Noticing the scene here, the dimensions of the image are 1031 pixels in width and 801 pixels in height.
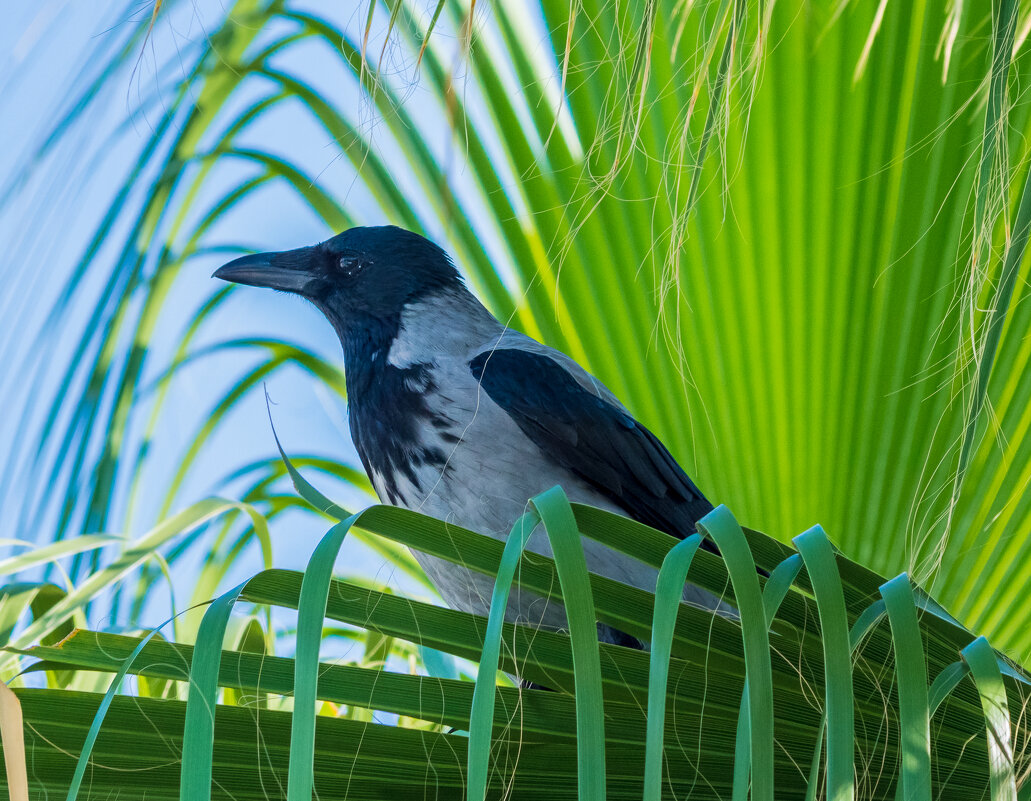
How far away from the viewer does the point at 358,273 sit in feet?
4.64

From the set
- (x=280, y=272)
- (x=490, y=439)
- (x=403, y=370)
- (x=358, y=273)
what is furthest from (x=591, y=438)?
(x=280, y=272)

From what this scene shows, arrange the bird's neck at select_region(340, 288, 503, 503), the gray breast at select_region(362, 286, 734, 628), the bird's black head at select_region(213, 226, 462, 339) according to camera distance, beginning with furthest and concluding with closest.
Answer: the bird's black head at select_region(213, 226, 462, 339) < the bird's neck at select_region(340, 288, 503, 503) < the gray breast at select_region(362, 286, 734, 628)

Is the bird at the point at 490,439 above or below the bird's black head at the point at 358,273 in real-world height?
below

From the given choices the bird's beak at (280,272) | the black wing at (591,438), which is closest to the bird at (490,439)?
the black wing at (591,438)

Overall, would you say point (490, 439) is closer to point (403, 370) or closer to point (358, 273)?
point (403, 370)

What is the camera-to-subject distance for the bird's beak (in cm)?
144

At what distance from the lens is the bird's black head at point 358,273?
138 centimetres

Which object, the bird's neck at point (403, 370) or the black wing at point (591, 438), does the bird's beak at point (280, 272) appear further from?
the black wing at point (591, 438)

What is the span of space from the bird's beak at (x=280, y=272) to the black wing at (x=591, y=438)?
35 centimetres

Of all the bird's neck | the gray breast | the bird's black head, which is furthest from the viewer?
the bird's black head

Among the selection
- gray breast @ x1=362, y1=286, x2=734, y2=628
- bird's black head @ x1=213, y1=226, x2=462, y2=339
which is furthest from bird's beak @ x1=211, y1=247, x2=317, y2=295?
gray breast @ x1=362, y1=286, x2=734, y2=628

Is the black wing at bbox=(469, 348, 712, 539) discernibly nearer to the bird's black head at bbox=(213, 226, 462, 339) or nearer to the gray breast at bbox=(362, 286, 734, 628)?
the gray breast at bbox=(362, 286, 734, 628)

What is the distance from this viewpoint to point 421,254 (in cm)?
142

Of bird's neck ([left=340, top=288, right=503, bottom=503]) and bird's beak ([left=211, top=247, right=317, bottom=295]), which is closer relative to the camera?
bird's neck ([left=340, top=288, right=503, bottom=503])
